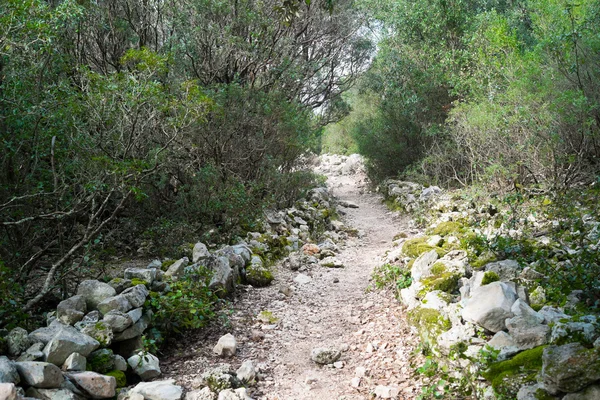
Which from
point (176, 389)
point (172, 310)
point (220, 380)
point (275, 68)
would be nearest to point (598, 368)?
point (220, 380)

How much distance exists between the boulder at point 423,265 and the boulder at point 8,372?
4150mm

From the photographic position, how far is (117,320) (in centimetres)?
392

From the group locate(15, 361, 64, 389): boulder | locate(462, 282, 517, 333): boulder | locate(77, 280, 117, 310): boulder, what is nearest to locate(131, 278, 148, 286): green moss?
locate(77, 280, 117, 310): boulder

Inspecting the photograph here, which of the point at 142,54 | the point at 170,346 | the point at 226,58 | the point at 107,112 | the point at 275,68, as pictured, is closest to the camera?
the point at 170,346

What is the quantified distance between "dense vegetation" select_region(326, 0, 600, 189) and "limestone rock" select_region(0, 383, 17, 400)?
782 cm

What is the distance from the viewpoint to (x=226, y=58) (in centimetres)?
944

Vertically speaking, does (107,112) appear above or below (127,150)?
above

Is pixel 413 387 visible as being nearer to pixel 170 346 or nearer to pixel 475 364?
pixel 475 364

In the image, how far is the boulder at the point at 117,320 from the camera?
3882 millimetres

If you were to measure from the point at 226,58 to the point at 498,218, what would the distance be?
6.30 m

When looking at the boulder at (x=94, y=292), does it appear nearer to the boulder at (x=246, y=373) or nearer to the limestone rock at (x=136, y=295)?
the limestone rock at (x=136, y=295)

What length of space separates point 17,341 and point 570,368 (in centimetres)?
384

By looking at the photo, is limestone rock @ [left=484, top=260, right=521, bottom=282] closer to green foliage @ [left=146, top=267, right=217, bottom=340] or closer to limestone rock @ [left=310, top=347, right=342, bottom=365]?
limestone rock @ [left=310, top=347, right=342, bottom=365]

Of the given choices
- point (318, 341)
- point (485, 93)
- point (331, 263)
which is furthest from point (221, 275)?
point (485, 93)
